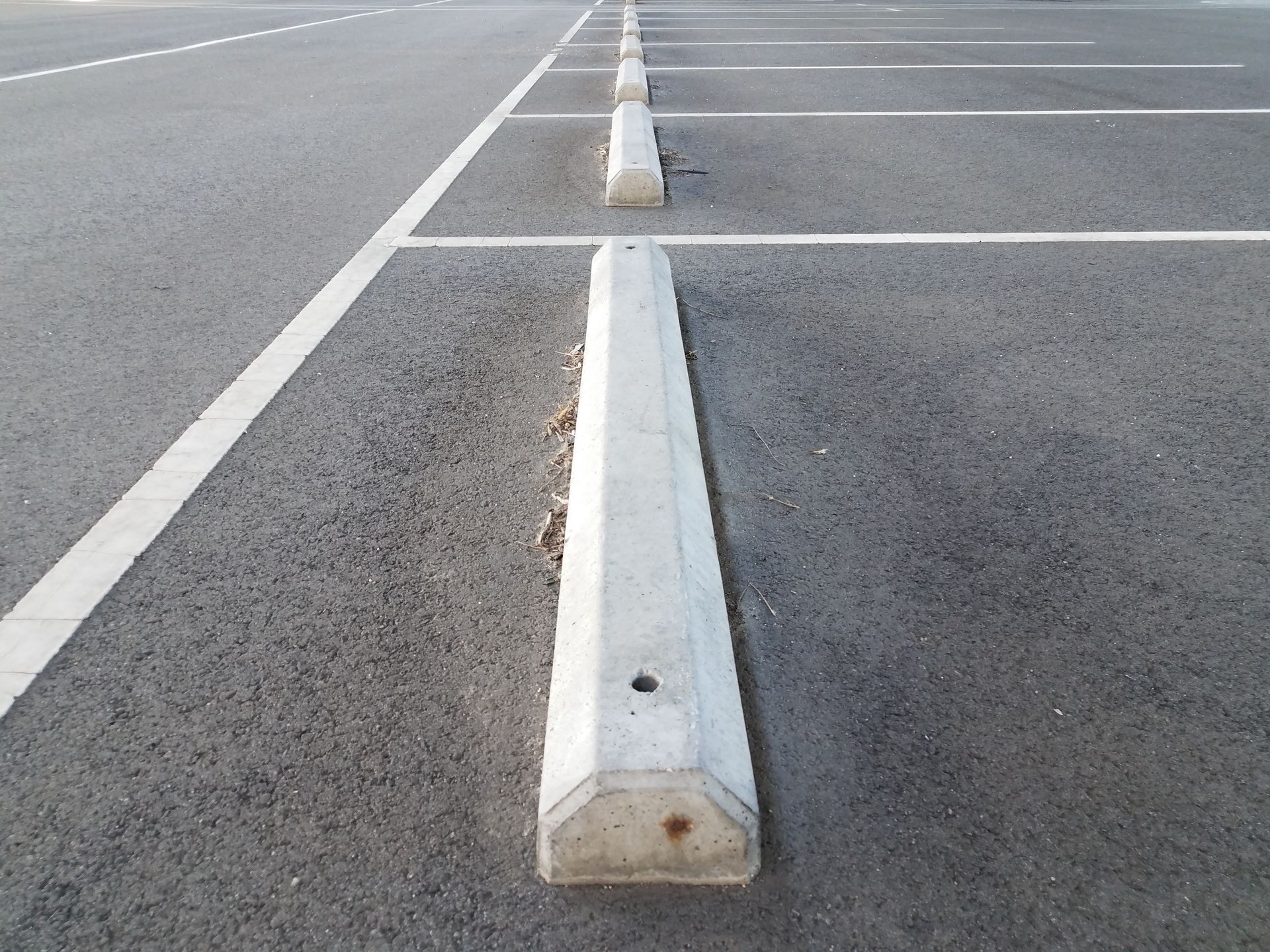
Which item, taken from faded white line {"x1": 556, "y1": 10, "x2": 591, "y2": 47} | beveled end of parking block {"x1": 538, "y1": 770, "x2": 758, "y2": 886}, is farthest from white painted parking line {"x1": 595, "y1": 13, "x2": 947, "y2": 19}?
beveled end of parking block {"x1": 538, "y1": 770, "x2": 758, "y2": 886}

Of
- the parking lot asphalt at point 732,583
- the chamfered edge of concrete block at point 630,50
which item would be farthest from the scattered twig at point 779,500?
the chamfered edge of concrete block at point 630,50

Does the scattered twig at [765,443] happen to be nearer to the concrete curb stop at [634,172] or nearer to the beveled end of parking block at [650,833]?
the beveled end of parking block at [650,833]

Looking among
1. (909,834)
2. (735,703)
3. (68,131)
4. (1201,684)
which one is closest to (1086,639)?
(1201,684)

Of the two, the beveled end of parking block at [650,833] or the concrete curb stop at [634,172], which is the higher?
the concrete curb stop at [634,172]

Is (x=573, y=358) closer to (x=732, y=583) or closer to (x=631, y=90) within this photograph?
(x=732, y=583)

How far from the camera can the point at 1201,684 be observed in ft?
7.45

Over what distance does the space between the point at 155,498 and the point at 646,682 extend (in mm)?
1920

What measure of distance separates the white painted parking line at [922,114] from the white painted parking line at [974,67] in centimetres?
334

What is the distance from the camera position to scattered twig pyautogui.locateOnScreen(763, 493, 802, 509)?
300 centimetres

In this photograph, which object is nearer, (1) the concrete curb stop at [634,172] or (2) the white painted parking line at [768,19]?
(1) the concrete curb stop at [634,172]

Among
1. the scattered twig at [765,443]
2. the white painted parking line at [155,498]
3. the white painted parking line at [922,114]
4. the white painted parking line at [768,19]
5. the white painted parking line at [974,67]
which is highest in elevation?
the white painted parking line at [768,19]

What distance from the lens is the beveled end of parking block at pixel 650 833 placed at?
5.89 ft

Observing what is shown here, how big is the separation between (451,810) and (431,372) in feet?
7.46

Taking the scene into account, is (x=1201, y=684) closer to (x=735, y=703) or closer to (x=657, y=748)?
(x=735, y=703)
